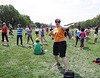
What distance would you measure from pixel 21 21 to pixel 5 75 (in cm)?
7076

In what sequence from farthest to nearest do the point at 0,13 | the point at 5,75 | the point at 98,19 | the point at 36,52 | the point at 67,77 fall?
the point at 98,19 → the point at 0,13 → the point at 36,52 → the point at 5,75 → the point at 67,77

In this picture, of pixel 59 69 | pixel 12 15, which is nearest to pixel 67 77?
pixel 59 69

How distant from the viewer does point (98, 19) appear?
68.1 m

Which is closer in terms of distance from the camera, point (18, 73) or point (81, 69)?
point (18, 73)

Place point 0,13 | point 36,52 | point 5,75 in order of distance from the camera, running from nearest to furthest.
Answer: point 5,75, point 36,52, point 0,13

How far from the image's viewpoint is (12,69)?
4.23 metres

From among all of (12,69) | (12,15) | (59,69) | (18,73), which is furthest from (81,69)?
(12,15)

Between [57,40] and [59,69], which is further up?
[57,40]

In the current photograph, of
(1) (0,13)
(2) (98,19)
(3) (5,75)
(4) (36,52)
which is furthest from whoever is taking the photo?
(2) (98,19)

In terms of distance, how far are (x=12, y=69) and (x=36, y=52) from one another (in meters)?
2.40

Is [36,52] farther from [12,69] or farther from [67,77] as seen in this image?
[67,77]

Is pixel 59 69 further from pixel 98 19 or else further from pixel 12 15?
pixel 98 19

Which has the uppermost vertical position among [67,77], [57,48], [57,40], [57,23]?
[57,23]

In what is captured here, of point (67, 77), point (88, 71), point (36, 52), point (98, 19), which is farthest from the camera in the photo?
point (98, 19)
